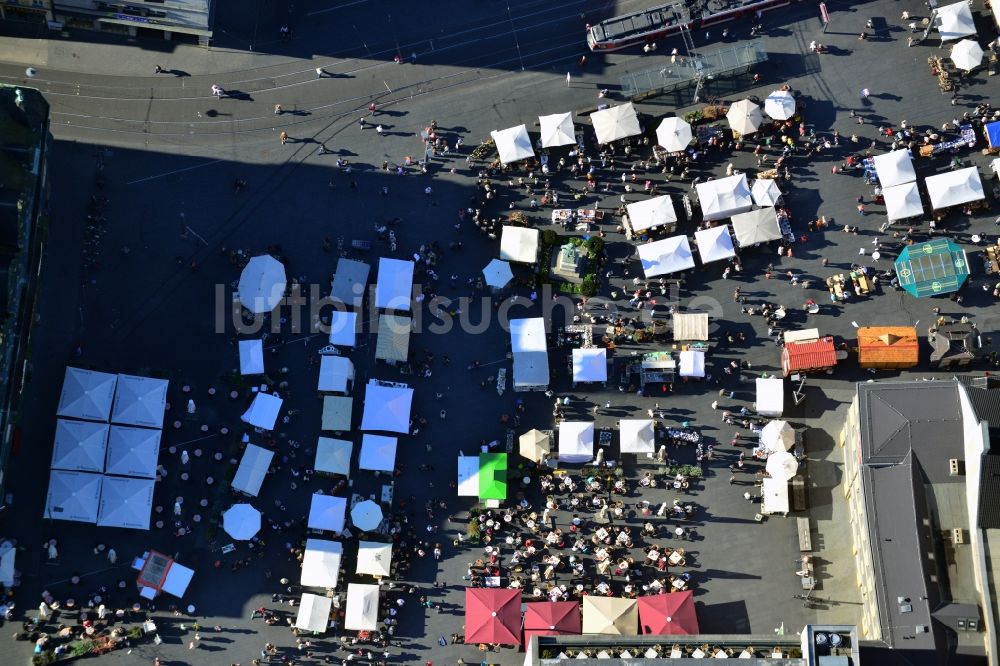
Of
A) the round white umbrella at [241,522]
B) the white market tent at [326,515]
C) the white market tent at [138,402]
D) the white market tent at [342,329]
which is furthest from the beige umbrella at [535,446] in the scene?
the white market tent at [138,402]

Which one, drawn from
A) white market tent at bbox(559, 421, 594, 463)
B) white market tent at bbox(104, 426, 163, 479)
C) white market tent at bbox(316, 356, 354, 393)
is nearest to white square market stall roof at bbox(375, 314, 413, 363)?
white market tent at bbox(316, 356, 354, 393)

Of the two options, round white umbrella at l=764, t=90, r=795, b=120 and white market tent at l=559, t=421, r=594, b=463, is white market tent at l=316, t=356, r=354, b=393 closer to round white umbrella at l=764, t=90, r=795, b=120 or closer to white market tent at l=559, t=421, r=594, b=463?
white market tent at l=559, t=421, r=594, b=463

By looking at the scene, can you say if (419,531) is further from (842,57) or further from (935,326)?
(842,57)

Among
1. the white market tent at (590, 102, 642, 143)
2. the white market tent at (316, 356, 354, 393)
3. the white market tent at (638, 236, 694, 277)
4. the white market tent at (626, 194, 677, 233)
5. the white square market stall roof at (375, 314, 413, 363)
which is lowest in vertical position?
the white market tent at (316, 356, 354, 393)

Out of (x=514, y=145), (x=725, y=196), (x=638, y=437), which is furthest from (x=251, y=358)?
(x=725, y=196)

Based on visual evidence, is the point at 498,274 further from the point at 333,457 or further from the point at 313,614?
the point at 313,614

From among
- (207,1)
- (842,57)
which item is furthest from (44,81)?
(842,57)
